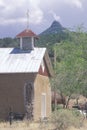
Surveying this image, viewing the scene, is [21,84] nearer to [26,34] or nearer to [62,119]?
[26,34]

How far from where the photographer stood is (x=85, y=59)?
32406 millimetres

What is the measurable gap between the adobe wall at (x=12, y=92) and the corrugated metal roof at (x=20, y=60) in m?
0.58

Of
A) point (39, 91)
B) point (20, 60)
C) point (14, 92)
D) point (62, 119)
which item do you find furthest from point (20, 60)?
point (62, 119)

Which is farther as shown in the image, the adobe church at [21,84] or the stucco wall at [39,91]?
the stucco wall at [39,91]

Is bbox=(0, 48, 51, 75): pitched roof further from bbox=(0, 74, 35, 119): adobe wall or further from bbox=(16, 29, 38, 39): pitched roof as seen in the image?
bbox=(16, 29, 38, 39): pitched roof

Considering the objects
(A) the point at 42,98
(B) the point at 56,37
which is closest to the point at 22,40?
(A) the point at 42,98

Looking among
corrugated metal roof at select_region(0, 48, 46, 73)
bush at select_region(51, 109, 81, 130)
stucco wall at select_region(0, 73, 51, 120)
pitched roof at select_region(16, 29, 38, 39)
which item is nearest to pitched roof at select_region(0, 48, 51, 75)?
corrugated metal roof at select_region(0, 48, 46, 73)

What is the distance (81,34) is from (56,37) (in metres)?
37.9

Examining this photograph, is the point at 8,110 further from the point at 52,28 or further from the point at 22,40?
the point at 52,28

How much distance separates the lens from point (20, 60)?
40781 millimetres

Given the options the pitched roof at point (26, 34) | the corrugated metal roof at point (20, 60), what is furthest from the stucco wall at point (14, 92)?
the pitched roof at point (26, 34)

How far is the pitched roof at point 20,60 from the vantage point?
39312 mm

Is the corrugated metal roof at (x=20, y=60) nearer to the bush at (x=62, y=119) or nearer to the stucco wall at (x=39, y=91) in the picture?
the stucco wall at (x=39, y=91)

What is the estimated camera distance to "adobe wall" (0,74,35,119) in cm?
3962
